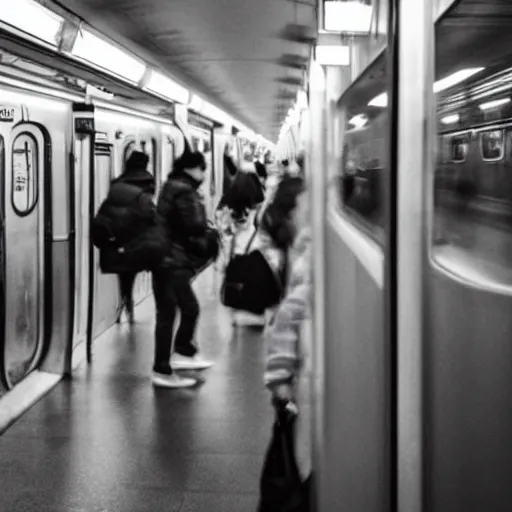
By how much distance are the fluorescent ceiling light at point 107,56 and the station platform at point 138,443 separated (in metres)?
1.97

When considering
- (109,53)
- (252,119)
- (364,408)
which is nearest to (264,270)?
(109,53)

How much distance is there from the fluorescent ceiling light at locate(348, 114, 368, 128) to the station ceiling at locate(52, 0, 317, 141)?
857 mm

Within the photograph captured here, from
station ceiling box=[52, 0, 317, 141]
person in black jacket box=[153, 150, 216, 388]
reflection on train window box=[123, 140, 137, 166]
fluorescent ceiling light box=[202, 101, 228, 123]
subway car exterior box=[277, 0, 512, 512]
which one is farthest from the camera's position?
fluorescent ceiling light box=[202, 101, 228, 123]

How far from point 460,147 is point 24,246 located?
11.1ft

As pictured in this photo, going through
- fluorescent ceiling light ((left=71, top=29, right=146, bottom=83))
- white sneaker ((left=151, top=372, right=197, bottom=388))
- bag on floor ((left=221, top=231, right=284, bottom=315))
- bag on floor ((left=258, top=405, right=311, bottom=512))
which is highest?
fluorescent ceiling light ((left=71, top=29, right=146, bottom=83))

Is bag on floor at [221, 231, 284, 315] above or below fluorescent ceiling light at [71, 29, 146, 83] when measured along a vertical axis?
below

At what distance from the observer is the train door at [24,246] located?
203 inches

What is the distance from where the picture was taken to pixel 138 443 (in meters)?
4.66

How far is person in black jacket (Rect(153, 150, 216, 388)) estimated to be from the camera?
5.76 meters

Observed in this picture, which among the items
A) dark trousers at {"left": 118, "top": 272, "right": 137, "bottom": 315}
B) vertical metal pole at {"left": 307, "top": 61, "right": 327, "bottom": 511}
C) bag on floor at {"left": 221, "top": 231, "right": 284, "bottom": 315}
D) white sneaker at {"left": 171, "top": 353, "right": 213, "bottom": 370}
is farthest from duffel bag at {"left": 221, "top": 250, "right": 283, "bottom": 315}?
dark trousers at {"left": 118, "top": 272, "right": 137, "bottom": 315}

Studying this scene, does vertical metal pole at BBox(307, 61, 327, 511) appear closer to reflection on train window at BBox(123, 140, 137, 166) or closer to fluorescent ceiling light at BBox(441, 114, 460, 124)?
fluorescent ceiling light at BBox(441, 114, 460, 124)

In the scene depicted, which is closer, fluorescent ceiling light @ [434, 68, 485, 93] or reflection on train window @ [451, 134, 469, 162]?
fluorescent ceiling light @ [434, 68, 485, 93]

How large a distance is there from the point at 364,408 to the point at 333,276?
33.4 inches

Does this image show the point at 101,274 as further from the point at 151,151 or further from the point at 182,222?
the point at 151,151
